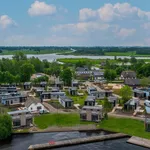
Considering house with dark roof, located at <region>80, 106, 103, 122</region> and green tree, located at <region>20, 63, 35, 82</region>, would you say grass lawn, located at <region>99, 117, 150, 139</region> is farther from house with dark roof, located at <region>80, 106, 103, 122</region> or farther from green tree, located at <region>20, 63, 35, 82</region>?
green tree, located at <region>20, 63, 35, 82</region>

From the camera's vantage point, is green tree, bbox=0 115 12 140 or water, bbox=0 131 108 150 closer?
water, bbox=0 131 108 150

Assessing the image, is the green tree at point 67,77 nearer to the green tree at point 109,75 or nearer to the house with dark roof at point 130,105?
the green tree at point 109,75

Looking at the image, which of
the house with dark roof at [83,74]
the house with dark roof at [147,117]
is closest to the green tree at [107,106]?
the house with dark roof at [147,117]

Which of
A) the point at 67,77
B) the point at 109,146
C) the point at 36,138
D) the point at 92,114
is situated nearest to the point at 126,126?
the point at 92,114

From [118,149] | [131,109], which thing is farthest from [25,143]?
[131,109]

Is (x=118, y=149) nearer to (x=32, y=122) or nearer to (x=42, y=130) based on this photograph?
(x=42, y=130)

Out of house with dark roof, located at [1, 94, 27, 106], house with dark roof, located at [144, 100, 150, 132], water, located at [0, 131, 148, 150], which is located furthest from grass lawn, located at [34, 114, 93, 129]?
house with dark roof, located at [1, 94, 27, 106]
